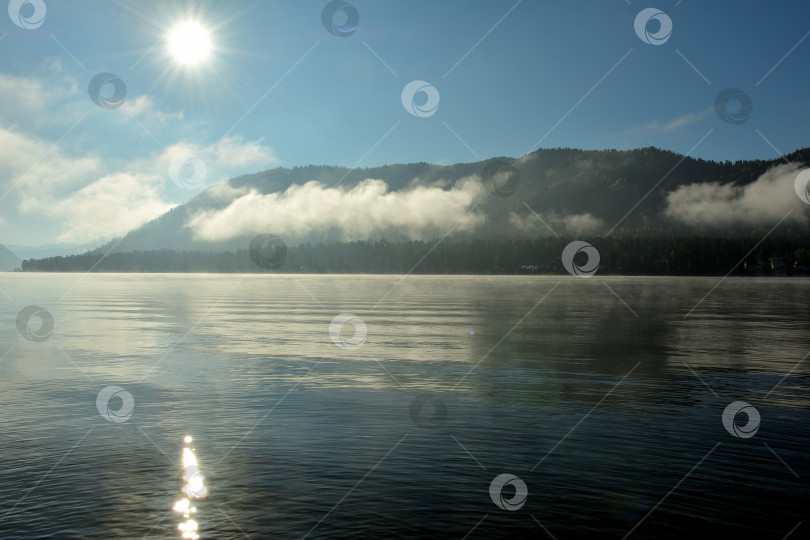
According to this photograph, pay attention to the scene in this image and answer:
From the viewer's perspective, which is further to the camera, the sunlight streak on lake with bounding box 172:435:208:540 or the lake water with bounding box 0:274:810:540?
the lake water with bounding box 0:274:810:540

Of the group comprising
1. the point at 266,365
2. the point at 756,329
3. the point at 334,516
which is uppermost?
the point at 756,329

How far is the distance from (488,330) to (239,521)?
140 feet

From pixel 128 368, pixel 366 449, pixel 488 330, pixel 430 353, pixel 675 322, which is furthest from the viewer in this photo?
pixel 675 322

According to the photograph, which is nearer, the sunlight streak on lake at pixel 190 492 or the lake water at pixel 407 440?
the sunlight streak on lake at pixel 190 492

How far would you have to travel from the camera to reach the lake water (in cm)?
1501

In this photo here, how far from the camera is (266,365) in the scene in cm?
3722

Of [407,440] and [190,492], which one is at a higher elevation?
[407,440]

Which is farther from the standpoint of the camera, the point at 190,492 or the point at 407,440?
the point at 407,440

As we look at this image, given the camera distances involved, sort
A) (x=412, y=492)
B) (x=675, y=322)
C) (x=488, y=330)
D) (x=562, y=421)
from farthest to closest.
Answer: (x=675, y=322), (x=488, y=330), (x=562, y=421), (x=412, y=492)

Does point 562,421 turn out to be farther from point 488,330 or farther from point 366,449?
point 488,330

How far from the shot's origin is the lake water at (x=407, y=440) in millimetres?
15008

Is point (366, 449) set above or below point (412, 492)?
above

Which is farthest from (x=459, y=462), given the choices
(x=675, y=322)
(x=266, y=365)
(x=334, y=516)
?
(x=675, y=322)

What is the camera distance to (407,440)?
21.4 m
